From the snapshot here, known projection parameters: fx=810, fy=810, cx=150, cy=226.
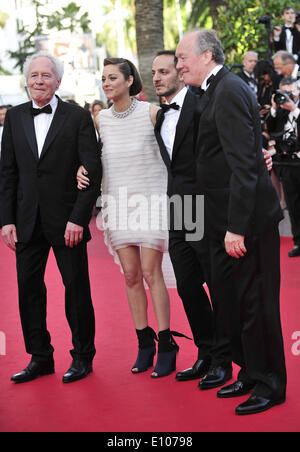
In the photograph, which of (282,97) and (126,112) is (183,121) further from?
(282,97)

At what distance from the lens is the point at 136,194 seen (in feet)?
17.0

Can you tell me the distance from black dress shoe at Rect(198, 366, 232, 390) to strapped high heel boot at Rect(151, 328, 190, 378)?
36cm

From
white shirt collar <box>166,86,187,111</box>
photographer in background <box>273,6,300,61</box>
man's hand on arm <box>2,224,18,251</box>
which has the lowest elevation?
man's hand on arm <box>2,224,18,251</box>

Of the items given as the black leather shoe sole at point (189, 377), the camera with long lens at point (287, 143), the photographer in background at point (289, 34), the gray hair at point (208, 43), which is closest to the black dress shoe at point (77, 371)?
the black leather shoe sole at point (189, 377)

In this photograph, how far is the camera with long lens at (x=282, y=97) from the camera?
916cm

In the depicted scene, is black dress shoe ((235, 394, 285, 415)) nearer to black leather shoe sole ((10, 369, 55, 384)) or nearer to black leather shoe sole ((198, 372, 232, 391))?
black leather shoe sole ((198, 372, 232, 391))

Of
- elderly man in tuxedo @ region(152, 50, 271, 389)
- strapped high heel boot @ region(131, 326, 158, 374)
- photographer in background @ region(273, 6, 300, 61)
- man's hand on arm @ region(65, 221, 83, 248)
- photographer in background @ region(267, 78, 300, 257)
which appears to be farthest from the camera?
photographer in background @ region(273, 6, 300, 61)

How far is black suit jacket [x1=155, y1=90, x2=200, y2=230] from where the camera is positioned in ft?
16.2

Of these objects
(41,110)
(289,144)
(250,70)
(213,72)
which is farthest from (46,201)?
(250,70)

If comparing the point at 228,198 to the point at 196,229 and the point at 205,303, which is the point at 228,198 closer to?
the point at 196,229

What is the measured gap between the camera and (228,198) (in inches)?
171

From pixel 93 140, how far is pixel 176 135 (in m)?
0.54

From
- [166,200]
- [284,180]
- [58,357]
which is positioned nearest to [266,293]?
[166,200]

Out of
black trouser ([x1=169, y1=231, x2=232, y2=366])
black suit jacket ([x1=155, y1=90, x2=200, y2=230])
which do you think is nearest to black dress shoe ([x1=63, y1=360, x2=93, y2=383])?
black trouser ([x1=169, y1=231, x2=232, y2=366])
